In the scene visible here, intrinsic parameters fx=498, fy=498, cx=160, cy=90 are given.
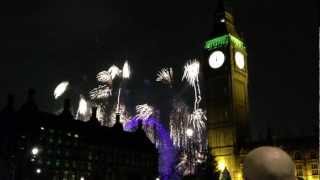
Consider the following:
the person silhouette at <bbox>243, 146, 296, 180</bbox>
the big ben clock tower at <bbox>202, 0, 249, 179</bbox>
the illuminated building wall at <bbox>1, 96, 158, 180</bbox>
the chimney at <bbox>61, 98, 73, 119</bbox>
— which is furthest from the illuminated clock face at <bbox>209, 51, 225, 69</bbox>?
the person silhouette at <bbox>243, 146, 296, 180</bbox>

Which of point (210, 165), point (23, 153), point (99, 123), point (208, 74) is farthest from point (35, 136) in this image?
point (208, 74)

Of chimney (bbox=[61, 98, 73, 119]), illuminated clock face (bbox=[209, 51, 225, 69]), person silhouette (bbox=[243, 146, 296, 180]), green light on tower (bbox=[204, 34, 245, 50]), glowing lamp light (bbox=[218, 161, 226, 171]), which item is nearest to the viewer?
person silhouette (bbox=[243, 146, 296, 180])

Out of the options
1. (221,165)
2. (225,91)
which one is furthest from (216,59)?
A: (221,165)

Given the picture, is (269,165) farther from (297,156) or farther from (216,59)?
(216,59)

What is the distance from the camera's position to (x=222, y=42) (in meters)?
116

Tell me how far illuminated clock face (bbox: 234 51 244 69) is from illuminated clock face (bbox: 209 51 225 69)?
10.8 ft

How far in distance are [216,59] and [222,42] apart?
438 centimetres

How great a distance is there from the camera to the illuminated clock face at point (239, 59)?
117125 millimetres

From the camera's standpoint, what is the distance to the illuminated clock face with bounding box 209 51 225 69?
116562 millimetres

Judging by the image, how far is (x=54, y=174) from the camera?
90688 millimetres

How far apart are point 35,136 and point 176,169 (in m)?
36.5

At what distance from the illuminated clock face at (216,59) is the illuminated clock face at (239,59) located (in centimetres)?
330

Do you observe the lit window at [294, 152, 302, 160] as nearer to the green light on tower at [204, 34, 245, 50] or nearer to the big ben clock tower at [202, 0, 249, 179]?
the big ben clock tower at [202, 0, 249, 179]

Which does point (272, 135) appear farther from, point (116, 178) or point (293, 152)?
point (116, 178)
